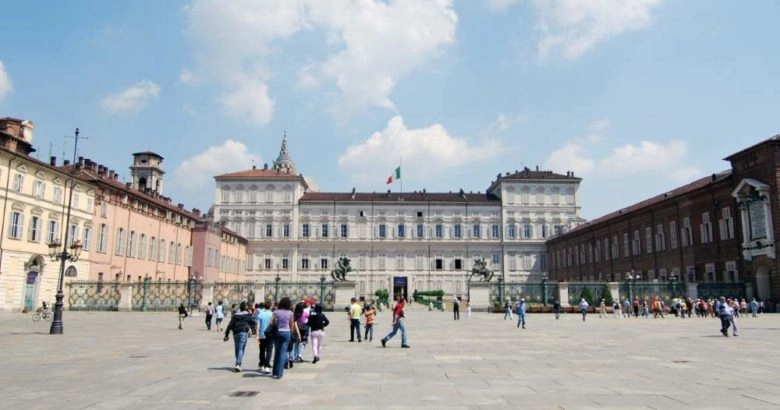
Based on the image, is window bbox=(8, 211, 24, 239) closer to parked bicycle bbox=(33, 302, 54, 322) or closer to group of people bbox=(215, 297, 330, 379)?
parked bicycle bbox=(33, 302, 54, 322)

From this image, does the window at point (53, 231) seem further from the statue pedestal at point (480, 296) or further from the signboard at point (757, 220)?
the signboard at point (757, 220)

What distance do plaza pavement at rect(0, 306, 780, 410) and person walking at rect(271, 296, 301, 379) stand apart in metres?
0.25

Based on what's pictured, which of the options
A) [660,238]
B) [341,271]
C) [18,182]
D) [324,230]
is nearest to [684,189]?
[660,238]

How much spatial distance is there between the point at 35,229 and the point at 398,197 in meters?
49.8

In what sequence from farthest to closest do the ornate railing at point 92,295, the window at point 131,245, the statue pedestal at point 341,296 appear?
the window at point 131,245
the statue pedestal at point 341,296
the ornate railing at point 92,295

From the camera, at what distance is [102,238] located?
46.6 m

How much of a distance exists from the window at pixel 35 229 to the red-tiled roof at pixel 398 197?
4137 cm

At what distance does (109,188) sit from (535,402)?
153 feet

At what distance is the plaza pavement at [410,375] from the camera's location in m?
8.48

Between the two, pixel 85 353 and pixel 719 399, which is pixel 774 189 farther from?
pixel 85 353

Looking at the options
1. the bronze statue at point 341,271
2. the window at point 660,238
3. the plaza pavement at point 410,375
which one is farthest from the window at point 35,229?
the window at point 660,238

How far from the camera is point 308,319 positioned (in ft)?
46.3

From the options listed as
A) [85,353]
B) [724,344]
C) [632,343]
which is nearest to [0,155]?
[85,353]

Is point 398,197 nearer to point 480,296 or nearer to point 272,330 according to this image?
point 480,296
